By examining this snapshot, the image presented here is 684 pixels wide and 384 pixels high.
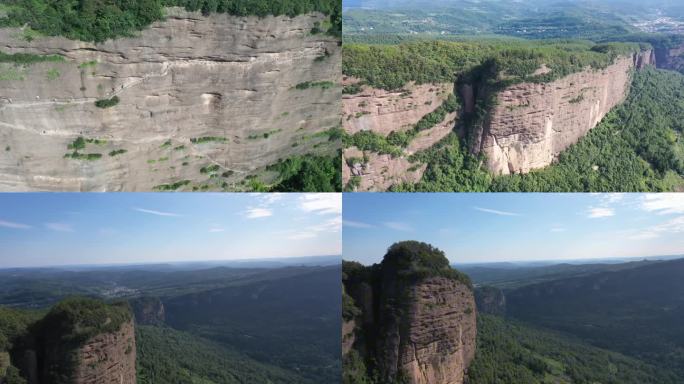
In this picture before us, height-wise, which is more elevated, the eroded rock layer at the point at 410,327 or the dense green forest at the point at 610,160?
the dense green forest at the point at 610,160

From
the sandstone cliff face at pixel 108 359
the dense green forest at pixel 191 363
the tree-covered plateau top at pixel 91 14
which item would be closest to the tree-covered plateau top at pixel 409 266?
the dense green forest at pixel 191 363

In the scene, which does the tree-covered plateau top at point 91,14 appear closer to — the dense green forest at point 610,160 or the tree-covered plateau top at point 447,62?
the tree-covered plateau top at point 447,62

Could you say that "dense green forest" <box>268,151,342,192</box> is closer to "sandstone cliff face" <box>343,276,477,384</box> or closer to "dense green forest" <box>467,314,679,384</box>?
"sandstone cliff face" <box>343,276,477,384</box>

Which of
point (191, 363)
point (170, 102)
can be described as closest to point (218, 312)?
point (191, 363)

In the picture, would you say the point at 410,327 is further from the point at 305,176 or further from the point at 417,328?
the point at 305,176

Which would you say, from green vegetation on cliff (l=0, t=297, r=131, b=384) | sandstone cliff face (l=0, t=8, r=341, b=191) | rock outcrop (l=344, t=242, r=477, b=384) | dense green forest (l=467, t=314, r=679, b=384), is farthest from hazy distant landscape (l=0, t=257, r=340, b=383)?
dense green forest (l=467, t=314, r=679, b=384)
